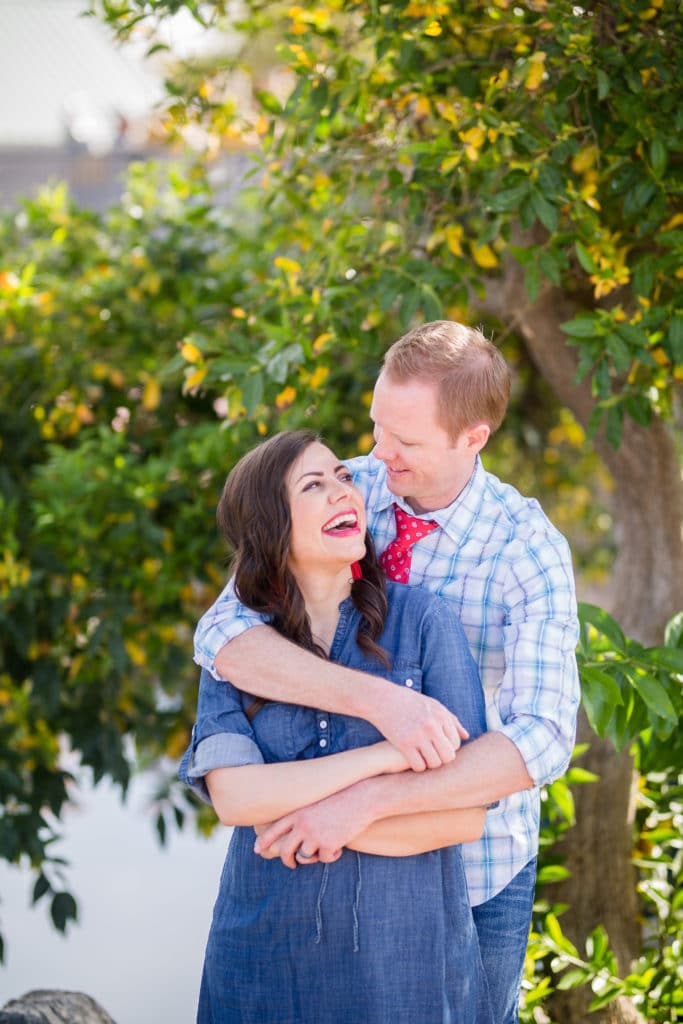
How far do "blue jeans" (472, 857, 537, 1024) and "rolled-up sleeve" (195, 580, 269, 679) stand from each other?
57cm

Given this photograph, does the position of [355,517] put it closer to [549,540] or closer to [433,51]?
[549,540]

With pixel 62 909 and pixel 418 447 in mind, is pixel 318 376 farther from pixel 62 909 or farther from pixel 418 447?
pixel 62 909

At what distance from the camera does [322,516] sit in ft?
4.97

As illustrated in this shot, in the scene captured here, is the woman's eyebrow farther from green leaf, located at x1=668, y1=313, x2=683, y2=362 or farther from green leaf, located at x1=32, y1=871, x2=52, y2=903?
green leaf, located at x1=32, y1=871, x2=52, y2=903

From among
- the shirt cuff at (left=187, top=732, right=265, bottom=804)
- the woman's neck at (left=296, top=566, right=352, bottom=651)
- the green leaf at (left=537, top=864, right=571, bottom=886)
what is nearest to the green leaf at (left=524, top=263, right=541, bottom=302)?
the woman's neck at (left=296, top=566, right=352, bottom=651)

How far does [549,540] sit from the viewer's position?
1.58m

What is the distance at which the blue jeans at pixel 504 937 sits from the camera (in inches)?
65.7

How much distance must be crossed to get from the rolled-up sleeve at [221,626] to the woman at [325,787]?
20 millimetres

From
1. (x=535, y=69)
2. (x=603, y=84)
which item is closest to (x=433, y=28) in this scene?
(x=535, y=69)

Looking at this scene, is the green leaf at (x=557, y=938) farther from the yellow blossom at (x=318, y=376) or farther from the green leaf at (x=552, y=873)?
the yellow blossom at (x=318, y=376)

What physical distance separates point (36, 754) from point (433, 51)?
230 cm

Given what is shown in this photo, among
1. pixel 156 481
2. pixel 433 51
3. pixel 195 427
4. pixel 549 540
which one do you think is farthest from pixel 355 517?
pixel 195 427

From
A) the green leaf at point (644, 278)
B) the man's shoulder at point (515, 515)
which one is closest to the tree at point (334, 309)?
the green leaf at point (644, 278)

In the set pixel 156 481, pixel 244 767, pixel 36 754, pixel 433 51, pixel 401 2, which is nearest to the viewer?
pixel 244 767
